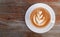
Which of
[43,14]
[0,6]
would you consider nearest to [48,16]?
[43,14]

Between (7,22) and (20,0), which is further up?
(20,0)

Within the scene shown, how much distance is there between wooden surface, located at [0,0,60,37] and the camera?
750mm

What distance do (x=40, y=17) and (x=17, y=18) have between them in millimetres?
127

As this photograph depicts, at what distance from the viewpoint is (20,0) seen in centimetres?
77

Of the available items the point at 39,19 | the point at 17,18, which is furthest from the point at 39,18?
the point at 17,18

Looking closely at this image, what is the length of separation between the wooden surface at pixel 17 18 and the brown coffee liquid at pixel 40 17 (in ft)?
0.15

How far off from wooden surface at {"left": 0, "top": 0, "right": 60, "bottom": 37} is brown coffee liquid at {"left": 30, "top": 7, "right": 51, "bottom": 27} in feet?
0.15

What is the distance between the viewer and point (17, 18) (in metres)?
0.76

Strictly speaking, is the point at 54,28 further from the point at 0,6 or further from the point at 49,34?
the point at 0,6

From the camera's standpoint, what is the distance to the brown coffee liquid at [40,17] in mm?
739

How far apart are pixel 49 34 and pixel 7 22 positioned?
239 millimetres

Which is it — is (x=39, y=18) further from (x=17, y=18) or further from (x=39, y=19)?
(x=17, y=18)

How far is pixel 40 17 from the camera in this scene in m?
0.74

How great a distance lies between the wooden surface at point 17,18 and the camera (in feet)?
2.46
